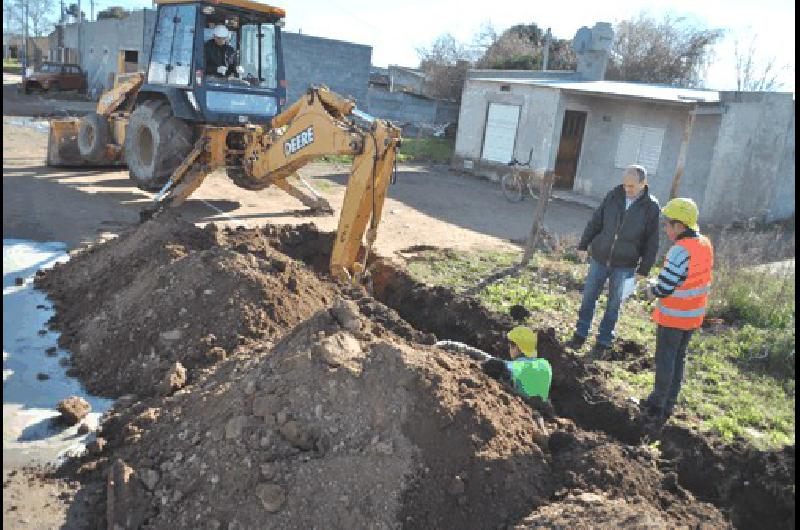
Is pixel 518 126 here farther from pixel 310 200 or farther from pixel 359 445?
pixel 359 445

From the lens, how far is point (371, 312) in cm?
641

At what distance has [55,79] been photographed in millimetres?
31078

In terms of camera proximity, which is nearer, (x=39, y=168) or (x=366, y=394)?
(x=366, y=394)

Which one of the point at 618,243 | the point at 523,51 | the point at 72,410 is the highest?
the point at 523,51

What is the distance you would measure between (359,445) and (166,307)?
2.85 meters

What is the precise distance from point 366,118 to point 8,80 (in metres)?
37.1

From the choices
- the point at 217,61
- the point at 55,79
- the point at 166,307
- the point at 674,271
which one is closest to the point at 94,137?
the point at 217,61

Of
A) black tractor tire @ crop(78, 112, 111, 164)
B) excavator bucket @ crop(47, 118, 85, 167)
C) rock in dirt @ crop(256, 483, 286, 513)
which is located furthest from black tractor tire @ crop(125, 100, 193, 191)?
rock in dirt @ crop(256, 483, 286, 513)

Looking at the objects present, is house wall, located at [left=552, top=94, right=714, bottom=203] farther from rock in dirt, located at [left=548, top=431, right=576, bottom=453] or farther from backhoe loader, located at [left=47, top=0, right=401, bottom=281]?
rock in dirt, located at [left=548, top=431, right=576, bottom=453]

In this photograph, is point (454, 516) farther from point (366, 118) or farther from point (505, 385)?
point (366, 118)

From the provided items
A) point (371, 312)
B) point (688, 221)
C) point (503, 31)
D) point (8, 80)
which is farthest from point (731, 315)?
point (8, 80)

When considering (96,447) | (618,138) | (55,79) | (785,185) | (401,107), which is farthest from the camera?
(55,79)

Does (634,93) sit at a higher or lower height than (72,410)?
higher

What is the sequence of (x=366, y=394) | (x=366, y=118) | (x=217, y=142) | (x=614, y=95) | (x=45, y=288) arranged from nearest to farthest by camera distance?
(x=366, y=394), (x=45, y=288), (x=366, y=118), (x=217, y=142), (x=614, y=95)
